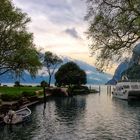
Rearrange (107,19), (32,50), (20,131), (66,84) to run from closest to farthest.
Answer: (107,19) < (20,131) < (32,50) < (66,84)

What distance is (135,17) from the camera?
29.1m

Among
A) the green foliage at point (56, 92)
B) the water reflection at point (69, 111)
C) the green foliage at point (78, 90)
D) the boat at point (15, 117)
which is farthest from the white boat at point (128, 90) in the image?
the boat at point (15, 117)

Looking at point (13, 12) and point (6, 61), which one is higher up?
point (13, 12)

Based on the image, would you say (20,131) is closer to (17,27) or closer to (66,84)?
(17,27)

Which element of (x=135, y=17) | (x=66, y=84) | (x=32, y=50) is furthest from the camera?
(x=66, y=84)

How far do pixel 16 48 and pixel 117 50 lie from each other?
5196cm

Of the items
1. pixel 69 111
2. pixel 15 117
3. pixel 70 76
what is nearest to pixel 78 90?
pixel 70 76

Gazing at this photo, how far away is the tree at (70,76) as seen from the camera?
174 meters

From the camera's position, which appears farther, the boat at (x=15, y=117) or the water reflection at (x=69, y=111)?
the water reflection at (x=69, y=111)

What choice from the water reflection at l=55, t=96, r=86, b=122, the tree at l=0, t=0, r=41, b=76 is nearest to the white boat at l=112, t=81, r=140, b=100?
the water reflection at l=55, t=96, r=86, b=122

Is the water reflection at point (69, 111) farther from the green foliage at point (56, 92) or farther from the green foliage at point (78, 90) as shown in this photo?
the green foliage at point (78, 90)

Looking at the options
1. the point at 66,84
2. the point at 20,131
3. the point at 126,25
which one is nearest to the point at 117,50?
the point at 126,25

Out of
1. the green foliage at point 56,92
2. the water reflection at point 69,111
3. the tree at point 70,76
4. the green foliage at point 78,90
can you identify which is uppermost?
the tree at point 70,76

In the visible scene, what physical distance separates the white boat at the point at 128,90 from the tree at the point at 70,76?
154 feet
